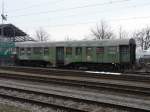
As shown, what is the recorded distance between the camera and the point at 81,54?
26.7m

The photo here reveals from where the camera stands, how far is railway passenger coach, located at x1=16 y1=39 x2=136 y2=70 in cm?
2445

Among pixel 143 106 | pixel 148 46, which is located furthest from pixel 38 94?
pixel 148 46

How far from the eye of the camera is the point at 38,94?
12.4 meters

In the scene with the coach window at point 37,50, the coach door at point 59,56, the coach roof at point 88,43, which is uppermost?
the coach roof at point 88,43

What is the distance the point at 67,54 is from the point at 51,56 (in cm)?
209

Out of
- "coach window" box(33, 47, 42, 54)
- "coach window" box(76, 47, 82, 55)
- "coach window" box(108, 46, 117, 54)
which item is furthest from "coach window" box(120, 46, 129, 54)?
"coach window" box(33, 47, 42, 54)

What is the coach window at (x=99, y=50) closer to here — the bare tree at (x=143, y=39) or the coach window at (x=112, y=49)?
the coach window at (x=112, y=49)

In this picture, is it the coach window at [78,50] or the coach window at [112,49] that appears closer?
the coach window at [112,49]

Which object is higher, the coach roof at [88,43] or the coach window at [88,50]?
the coach roof at [88,43]

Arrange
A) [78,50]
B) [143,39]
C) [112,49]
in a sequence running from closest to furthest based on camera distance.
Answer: [112,49]
[78,50]
[143,39]

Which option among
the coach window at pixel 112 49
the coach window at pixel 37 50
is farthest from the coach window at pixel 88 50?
the coach window at pixel 37 50

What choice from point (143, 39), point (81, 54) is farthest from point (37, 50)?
point (143, 39)

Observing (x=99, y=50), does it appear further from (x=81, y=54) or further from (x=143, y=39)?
(x=143, y=39)

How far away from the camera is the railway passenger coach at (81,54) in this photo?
80.2 feet
